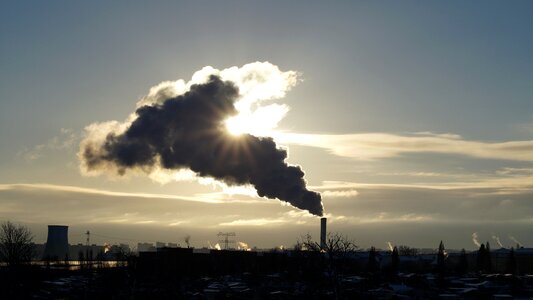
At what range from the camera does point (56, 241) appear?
142m

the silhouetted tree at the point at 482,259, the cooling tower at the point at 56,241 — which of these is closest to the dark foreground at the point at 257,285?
the cooling tower at the point at 56,241

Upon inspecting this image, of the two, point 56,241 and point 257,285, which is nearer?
point 257,285

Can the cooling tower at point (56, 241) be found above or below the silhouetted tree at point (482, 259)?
above

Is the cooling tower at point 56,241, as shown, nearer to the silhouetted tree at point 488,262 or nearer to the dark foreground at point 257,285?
the dark foreground at point 257,285

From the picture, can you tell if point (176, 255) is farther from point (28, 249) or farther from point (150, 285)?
point (28, 249)

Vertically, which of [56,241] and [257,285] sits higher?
[56,241]

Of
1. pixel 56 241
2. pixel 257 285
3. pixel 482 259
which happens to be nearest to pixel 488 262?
pixel 482 259

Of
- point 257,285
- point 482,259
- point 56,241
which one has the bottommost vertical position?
point 257,285

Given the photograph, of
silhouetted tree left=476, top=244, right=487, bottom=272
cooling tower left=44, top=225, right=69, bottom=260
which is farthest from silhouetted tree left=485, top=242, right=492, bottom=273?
cooling tower left=44, top=225, right=69, bottom=260

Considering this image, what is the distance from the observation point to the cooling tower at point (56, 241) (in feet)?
460

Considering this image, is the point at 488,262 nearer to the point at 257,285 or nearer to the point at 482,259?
the point at 482,259

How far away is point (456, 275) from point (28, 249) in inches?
2640

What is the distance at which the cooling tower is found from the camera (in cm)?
14025

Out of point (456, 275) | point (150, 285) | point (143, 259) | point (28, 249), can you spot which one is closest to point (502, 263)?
point (456, 275)
